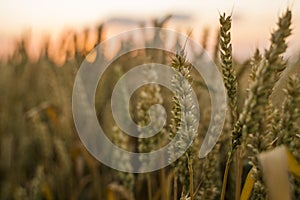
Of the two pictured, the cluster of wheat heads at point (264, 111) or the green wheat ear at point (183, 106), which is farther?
the green wheat ear at point (183, 106)

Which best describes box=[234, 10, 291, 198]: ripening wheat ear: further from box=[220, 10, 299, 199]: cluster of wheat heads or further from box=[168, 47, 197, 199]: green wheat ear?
box=[168, 47, 197, 199]: green wheat ear

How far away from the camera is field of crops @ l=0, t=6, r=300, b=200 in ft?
2.02

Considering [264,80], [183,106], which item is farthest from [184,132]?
[264,80]

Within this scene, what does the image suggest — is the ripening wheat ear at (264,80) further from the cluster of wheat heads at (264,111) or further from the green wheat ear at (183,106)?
the green wheat ear at (183,106)

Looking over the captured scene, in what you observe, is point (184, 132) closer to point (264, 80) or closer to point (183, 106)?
point (183, 106)

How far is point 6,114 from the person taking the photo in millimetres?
2402

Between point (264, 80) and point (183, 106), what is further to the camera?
point (183, 106)

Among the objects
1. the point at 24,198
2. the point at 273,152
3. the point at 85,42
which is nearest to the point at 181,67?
the point at 273,152

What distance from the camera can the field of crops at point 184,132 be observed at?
2.02ft

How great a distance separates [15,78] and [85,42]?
2.72 ft

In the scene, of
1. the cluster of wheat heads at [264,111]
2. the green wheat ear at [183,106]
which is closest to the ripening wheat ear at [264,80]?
the cluster of wheat heads at [264,111]

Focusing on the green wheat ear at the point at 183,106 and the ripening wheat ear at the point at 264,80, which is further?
the green wheat ear at the point at 183,106

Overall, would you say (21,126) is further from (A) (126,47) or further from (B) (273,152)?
(B) (273,152)

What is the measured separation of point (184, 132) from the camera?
726 mm
